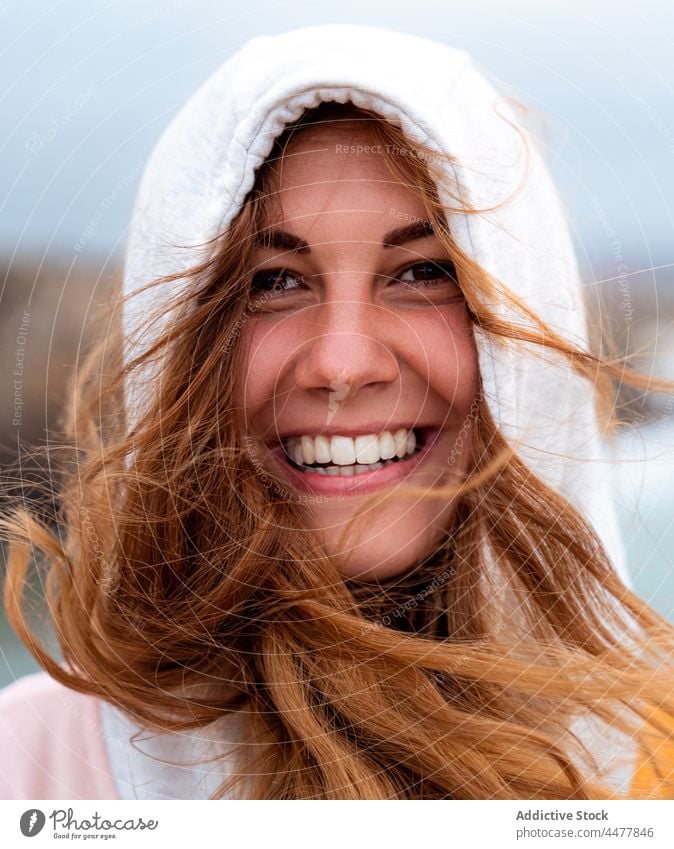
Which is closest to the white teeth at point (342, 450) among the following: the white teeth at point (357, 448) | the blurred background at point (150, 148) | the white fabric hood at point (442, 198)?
the white teeth at point (357, 448)

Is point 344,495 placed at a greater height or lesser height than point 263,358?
lesser

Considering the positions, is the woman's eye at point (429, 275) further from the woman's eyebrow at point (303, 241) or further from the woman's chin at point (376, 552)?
the woman's chin at point (376, 552)

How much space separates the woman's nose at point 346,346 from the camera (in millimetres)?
582

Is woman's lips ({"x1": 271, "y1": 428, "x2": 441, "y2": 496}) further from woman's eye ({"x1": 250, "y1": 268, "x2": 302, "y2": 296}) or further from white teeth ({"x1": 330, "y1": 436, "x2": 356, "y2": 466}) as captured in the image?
woman's eye ({"x1": 250, "y1": 268, "x2": 302, "y2": 296})

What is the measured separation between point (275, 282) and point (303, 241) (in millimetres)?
50

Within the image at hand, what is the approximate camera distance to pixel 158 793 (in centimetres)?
65

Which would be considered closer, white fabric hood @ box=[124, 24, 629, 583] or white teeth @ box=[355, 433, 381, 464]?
white fabric hood @ box=[124, 24, 629, 583]

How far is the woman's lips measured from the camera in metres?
0.64

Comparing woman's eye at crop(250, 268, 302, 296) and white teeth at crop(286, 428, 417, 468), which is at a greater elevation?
woman's eye at crop(250, 268, 302, 296)

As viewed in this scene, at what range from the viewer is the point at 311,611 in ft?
2.08
